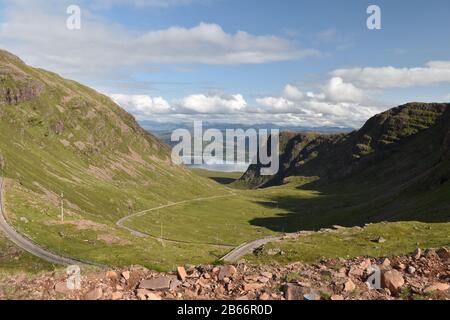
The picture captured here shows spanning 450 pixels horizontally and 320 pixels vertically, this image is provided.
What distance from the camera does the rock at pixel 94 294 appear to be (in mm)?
21281

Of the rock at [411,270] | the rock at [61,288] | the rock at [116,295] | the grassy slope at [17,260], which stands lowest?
the grassy slope at [17,260]

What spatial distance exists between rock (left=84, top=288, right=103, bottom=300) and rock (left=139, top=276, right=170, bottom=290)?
2.37 meters

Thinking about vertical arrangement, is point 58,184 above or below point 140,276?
below

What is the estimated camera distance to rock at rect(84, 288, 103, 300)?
21.3m

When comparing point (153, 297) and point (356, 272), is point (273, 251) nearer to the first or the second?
point (356, 272)

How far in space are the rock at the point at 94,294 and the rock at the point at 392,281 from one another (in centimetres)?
1622

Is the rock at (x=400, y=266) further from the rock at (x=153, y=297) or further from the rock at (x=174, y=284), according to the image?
the rock at (x=153, y=297)

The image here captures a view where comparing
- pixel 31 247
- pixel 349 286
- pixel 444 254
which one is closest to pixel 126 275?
pixel 349 286

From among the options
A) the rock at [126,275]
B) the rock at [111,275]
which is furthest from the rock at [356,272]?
→ the rock at [111,275]

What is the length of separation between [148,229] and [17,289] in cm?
15951

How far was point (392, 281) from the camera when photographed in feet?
75.5

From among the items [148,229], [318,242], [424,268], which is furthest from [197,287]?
[148,229]

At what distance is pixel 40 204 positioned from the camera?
119 metres
